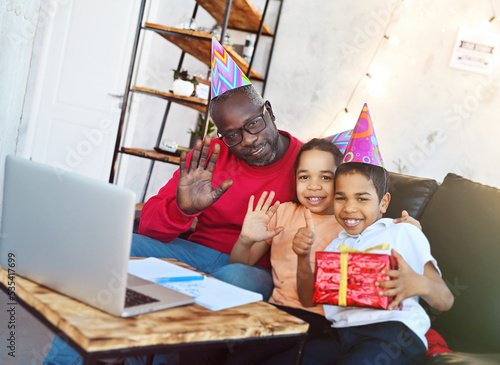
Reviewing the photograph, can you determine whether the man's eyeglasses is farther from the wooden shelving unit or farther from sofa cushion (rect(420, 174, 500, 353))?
the wooden shelving unit

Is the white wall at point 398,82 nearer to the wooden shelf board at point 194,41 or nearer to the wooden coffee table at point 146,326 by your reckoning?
the wooden shelf board at point 194,41

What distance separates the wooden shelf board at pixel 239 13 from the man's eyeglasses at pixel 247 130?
1.59 meters

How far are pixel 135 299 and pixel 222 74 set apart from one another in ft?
3.70

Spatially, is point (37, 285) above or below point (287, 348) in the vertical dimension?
above

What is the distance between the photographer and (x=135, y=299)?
3.14 feet

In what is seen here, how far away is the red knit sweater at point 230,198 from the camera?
1.80 metres

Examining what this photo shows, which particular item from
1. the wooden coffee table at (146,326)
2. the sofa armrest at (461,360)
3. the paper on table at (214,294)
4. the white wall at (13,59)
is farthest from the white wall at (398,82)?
the wooden coffee table at (146,326)

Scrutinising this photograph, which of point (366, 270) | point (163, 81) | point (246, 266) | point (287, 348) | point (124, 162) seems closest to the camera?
point (366, 270)

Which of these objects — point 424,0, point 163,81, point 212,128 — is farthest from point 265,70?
point 424,0

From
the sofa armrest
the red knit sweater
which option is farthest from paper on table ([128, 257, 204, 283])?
the sofa armrest

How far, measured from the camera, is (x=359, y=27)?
3543 mm

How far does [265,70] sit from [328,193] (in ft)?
7.62

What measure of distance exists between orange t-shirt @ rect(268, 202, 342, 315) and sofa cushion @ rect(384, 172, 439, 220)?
0.33m

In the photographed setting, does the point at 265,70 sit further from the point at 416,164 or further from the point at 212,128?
the point at 416,164
